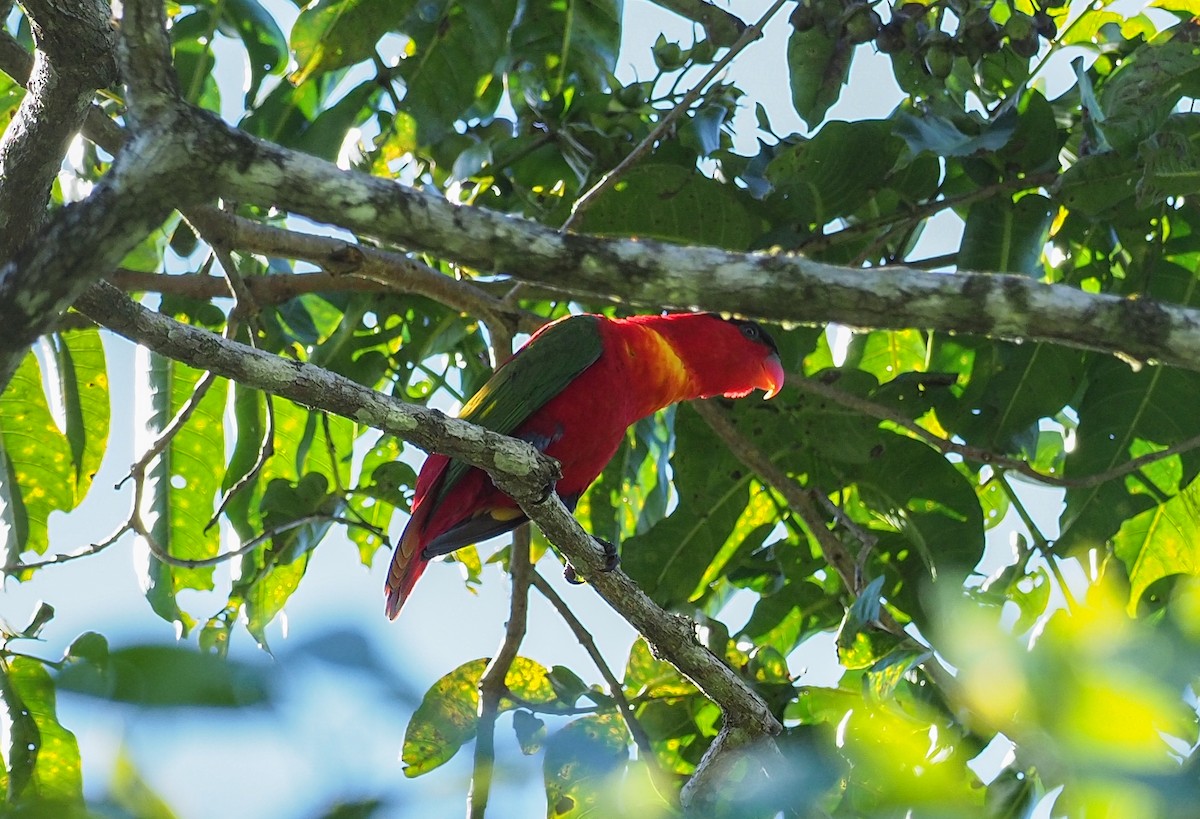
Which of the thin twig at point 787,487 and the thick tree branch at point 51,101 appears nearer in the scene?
the thick tree branch at point 51,101

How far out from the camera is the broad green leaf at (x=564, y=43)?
3.96 metres

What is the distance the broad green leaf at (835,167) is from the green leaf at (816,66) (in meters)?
0.17

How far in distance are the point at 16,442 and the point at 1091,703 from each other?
3.82 metres

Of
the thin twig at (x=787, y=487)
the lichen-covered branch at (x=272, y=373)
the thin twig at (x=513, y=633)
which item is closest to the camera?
the lichen-covered branch at (x=272, y=373)

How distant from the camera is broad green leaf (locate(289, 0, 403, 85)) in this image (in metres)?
3.40

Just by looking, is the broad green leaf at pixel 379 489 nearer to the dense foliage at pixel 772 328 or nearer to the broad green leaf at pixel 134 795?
the dense foliage at pixel 772 328

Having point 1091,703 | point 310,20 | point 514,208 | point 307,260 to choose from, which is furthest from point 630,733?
point 1091,703

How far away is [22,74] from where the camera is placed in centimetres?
264

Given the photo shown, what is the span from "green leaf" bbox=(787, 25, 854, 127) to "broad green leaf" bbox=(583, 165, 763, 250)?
36 centimetres

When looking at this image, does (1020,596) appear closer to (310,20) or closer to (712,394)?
(712,394)

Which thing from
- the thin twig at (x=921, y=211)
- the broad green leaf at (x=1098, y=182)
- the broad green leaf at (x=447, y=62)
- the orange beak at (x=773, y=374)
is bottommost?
the orange beak at (x=773, y=374)

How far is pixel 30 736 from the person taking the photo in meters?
2.56

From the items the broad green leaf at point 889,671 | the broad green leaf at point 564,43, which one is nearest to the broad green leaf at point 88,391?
the broad green leaf at point 564,43

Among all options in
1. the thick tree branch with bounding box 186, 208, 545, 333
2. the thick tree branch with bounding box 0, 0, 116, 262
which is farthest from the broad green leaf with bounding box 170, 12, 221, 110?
the thick tree branch with bounding box 0, 0, 116, 262
